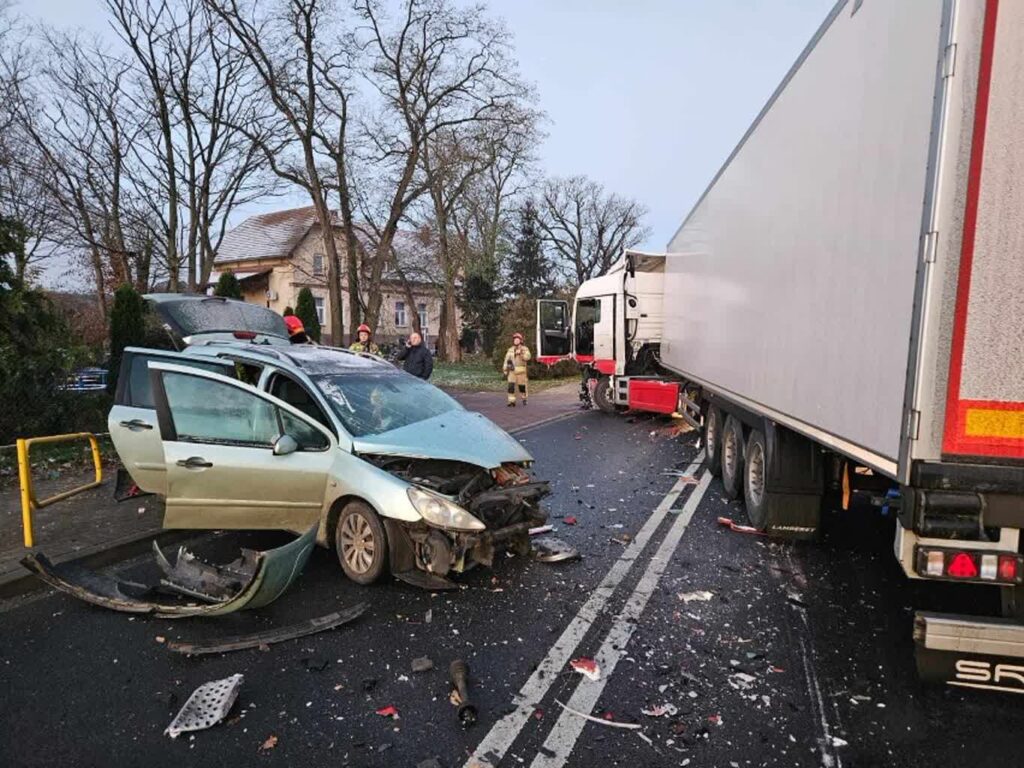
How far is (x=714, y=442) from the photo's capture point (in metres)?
8.53

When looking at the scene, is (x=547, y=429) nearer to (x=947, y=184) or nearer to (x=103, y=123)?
(x=947, y=184)

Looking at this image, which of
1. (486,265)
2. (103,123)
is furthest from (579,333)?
(486,265)

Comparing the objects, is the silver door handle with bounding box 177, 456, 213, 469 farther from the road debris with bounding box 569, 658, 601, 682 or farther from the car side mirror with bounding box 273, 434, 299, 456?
the road debris with bounding box 569, 658, 601, 682

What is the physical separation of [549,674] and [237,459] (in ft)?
9.84

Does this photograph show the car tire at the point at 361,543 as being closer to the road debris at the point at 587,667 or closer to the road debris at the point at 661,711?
the road debris at the point at 587,667

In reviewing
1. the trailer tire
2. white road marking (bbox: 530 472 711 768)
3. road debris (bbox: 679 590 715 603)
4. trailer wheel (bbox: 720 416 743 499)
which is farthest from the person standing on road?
road debris (bbox: 679 590 715 603)

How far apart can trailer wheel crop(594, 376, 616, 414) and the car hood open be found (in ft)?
35.7

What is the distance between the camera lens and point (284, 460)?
493 cm

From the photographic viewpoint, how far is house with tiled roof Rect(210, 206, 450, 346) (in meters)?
41.8

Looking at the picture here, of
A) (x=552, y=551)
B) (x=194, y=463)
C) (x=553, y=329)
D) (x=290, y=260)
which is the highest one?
(x=290, y=260)

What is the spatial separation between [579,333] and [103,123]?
2170cm

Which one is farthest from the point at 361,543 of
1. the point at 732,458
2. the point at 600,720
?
the point at 732,458

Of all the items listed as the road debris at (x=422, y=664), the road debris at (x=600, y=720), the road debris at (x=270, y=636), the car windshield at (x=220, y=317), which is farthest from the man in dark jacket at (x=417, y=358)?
the road debris at (x=600, y=720)

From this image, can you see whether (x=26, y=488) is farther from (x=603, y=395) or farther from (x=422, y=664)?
(x=603, y=395)
